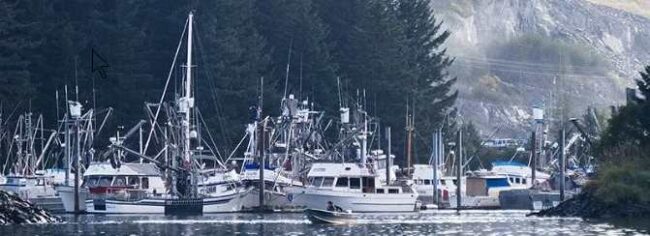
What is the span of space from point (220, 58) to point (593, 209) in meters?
48.2

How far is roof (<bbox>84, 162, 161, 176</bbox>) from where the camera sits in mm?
132000

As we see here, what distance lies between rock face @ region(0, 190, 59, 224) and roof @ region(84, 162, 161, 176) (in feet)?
65.0

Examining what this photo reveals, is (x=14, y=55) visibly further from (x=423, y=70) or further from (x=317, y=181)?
A: (x=423, y=70)

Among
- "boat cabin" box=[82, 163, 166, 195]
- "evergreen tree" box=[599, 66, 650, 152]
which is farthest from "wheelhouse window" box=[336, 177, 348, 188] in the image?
"evergreen tree" box=[599, 66, 650, 152]

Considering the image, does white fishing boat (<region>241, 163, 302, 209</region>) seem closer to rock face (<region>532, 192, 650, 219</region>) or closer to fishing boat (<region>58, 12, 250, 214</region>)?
fishing boat (<region>58, 12, 250, 214</region>)

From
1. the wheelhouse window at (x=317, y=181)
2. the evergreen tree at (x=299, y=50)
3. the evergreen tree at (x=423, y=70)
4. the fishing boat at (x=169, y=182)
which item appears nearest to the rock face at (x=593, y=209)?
the wheelhouse window at (x=317, y=181)

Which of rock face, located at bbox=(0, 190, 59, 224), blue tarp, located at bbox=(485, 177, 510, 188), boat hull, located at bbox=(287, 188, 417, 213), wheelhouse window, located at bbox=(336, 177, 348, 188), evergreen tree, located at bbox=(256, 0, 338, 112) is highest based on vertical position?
evergreen tree, located at bbox=(256, 0, 338, 112)

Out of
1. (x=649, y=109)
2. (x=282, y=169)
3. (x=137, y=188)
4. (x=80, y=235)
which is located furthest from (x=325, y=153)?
(x=80, y=235)

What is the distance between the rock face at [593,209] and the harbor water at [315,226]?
124 cm

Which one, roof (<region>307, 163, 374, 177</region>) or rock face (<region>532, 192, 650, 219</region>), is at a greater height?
roof (<region>307, 163, 374, 177</region>)

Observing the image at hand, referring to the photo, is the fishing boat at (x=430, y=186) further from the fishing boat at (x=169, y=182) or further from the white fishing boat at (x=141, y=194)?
the white fishing boat at (x=141, y=194)

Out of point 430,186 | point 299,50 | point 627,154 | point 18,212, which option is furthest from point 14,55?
point 627,154

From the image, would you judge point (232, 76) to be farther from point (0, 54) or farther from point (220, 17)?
point (0, 54)

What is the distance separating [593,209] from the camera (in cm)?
11488
